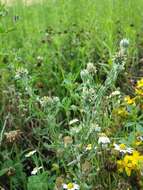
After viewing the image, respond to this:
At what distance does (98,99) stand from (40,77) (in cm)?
99

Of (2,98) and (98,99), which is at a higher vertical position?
(98,99)

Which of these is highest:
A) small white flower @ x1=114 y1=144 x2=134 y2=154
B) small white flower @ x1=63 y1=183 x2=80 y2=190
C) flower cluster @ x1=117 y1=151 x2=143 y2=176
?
small white flower @ x1=114 y1=144 x2=134 y2=154

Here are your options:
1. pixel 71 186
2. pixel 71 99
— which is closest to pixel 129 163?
pixel 71 186

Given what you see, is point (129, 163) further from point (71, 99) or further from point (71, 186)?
point (71, 99)

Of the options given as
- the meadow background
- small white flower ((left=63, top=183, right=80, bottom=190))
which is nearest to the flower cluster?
the meadow background

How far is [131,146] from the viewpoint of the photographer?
5.55ft

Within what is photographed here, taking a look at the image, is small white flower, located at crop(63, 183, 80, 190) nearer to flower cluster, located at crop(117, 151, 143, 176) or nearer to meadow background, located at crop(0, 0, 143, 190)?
meadow background, located at crop(0, 0, 143, 190)

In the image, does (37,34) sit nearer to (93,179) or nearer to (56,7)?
(56,7)

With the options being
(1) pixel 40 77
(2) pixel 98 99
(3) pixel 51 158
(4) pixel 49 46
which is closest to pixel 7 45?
(4) pixel 49 46

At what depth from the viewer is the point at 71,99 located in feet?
7.29

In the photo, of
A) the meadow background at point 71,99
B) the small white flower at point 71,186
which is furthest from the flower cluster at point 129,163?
the small white flower at point 71,186

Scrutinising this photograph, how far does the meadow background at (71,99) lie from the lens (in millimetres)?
1629

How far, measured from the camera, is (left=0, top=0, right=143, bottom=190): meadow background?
5.34ft

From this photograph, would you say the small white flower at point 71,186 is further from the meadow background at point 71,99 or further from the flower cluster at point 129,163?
the flower cluster at point 129,163
